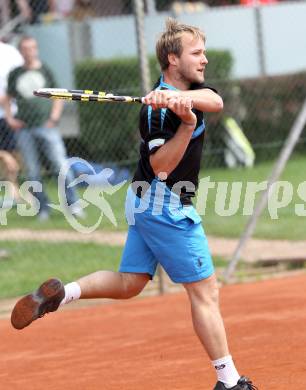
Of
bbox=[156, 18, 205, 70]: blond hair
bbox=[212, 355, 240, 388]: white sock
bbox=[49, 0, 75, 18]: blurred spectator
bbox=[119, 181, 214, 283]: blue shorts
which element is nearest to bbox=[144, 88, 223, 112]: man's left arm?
bbox=[156, 18, 205, 70]: blond hair

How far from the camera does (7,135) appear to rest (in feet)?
37.4

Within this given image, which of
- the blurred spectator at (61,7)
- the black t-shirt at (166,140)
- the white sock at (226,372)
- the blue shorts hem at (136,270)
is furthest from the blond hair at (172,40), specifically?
the blurred spectator at (61,7)

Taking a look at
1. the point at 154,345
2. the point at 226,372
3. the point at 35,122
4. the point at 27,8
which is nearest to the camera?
the point at 226,372

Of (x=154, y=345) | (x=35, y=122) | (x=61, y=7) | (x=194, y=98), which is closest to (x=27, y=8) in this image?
(x=61, y=7)

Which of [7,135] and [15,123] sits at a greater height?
[15,123]

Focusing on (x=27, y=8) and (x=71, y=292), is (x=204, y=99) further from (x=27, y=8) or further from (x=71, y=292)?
(x=27, y=8)

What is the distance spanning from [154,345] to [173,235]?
200cm

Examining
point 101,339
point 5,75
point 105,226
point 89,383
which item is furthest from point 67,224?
point 89,383

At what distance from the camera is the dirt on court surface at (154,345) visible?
21.7ft

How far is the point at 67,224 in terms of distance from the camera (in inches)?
474

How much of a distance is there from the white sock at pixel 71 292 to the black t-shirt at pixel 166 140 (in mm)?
618

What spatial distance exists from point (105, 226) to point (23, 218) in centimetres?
89

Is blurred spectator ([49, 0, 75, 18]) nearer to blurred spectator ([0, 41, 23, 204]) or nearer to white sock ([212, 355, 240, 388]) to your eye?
blurred spectator ([0, 41, 23, 204])

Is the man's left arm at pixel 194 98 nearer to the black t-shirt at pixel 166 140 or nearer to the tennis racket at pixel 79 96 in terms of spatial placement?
the black t-shirt at pixel 166 140
